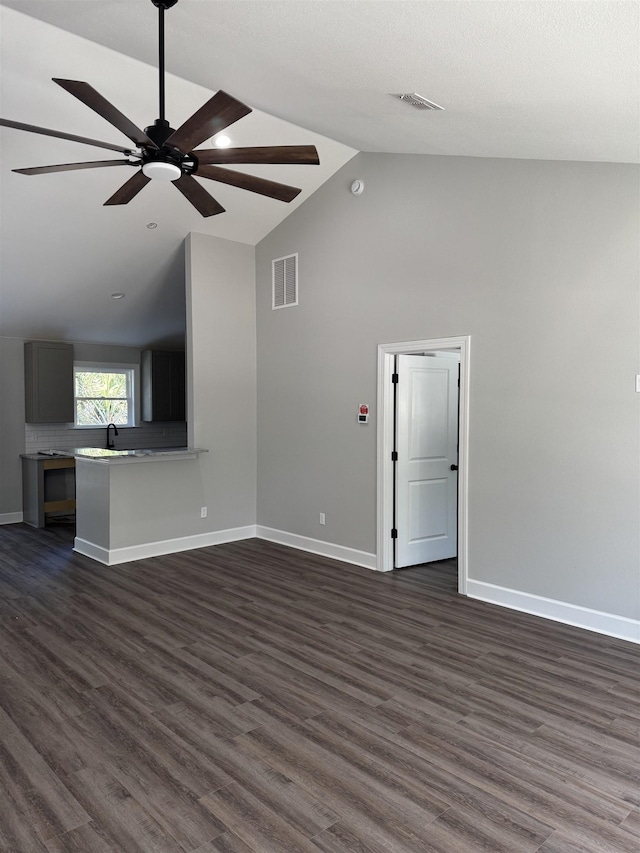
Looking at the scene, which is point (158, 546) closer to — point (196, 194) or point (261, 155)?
point (196, 194)

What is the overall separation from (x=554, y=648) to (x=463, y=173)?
11.4ft

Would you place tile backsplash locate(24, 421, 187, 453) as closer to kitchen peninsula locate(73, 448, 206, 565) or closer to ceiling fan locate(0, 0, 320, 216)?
kitchen peninsula locate(73, 448, 206, 565)

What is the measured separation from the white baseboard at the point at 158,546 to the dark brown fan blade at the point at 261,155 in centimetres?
391

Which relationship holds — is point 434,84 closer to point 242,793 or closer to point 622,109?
point 622,109

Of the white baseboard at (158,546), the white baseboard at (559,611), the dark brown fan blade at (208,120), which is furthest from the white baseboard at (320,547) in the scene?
the dark brown fan blade at (208,120)

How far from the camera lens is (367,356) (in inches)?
216

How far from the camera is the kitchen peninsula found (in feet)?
18.5

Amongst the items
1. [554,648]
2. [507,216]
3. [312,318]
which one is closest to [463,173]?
[507,216]

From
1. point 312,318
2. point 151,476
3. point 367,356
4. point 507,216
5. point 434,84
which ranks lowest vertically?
point 151,476

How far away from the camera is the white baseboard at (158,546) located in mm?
5664

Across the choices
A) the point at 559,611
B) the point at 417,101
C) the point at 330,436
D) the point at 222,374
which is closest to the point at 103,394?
the point at 222,374

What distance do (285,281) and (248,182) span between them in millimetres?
3080

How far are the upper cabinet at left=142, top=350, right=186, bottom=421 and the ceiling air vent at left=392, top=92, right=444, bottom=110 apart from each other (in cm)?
600

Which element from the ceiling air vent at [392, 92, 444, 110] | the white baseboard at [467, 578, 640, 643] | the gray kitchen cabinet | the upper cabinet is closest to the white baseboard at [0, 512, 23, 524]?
the gray kitchen cabinet
